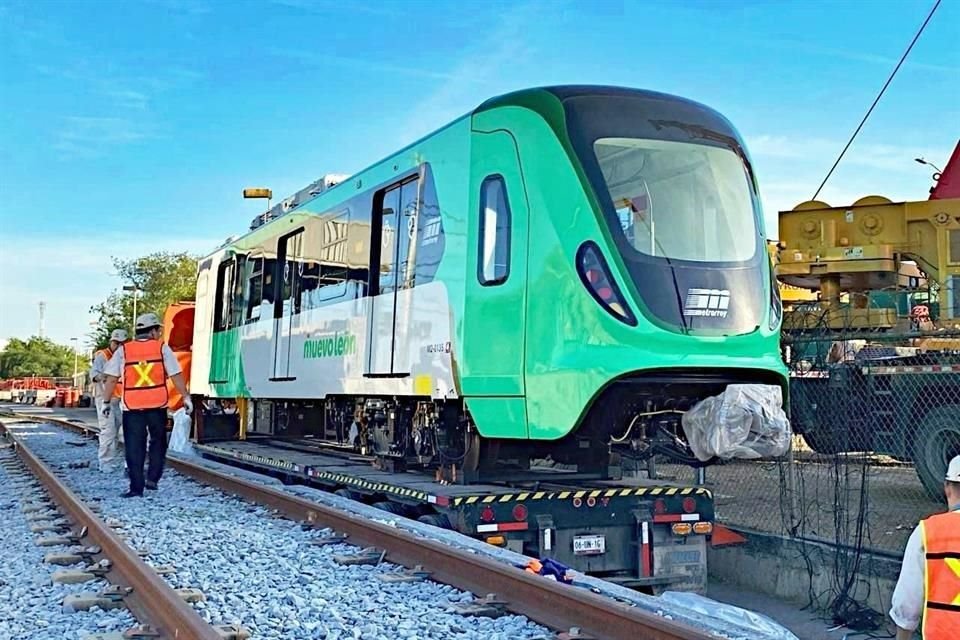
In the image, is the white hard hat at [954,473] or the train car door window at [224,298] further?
the train car door window at [224,298]

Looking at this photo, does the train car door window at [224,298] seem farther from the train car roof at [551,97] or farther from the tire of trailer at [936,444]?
the tire of trailer at [936,444]

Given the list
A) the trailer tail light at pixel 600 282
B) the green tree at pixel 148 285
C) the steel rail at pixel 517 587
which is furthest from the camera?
the green tree at pixel 148 285

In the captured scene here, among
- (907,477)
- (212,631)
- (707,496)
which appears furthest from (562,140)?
(907,477)

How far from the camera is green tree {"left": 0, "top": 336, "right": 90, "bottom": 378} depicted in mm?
114812

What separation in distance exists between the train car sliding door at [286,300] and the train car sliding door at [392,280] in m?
Result: 2.30

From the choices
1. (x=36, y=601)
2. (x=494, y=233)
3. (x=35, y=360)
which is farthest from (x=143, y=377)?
(x=35, y=360)

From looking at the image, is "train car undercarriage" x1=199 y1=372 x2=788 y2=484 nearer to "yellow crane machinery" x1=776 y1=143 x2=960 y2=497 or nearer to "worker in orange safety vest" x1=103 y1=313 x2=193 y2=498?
"worker in orange safety vest" x1=103 y1=313 x2=193 y2=498

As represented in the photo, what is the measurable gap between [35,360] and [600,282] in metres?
121

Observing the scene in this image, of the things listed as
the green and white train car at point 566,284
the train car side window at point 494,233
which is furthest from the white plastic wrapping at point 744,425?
the train car side window at point 494,233

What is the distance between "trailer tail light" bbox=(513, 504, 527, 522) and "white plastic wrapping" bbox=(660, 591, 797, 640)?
58.9 inches

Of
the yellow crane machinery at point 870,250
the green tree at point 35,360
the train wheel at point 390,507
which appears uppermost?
the green tree at point 35,360

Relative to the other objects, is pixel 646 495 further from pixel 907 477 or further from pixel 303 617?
pixel 907 477

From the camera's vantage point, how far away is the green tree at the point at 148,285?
5406 centimetres

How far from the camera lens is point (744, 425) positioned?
22.1 ft
